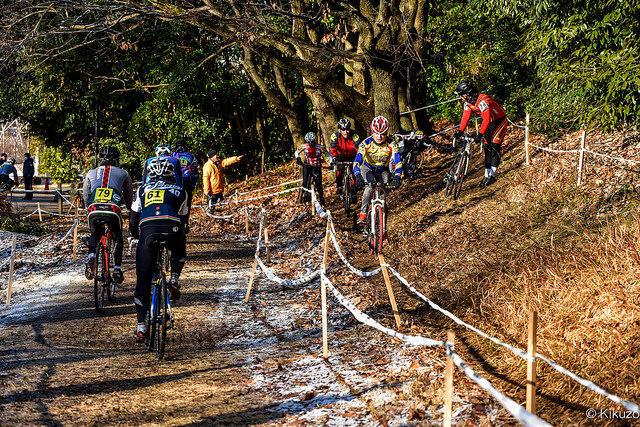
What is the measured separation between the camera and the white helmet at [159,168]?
681 centimetres

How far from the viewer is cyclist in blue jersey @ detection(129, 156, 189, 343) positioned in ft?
21.7

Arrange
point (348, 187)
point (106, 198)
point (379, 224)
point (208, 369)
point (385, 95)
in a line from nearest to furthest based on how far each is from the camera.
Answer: point (208, 369) < point (106, 198) < point (379, 224) < point (348, 187) < point (385, 95)

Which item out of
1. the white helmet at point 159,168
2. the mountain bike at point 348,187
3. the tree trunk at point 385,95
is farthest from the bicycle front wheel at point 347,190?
the white helmet at point 159,168

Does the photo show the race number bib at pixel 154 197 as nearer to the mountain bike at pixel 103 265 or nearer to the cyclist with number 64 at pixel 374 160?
the mountain bike at pixel 103 265

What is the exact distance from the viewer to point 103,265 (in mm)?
8820

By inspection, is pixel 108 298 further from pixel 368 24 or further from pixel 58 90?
pixel 58 90

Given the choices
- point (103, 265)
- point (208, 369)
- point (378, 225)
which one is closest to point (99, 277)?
point (103, 265)

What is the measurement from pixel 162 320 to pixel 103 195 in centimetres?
307

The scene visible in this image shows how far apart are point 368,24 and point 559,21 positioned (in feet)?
21.7

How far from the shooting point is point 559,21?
10.3m

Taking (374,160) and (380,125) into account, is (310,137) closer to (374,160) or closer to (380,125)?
(374,160)

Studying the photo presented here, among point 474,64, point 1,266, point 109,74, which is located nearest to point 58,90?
point 109,74

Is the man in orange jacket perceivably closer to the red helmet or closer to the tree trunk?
the tree trunk

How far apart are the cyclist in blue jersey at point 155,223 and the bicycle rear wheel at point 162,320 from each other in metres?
0.20
